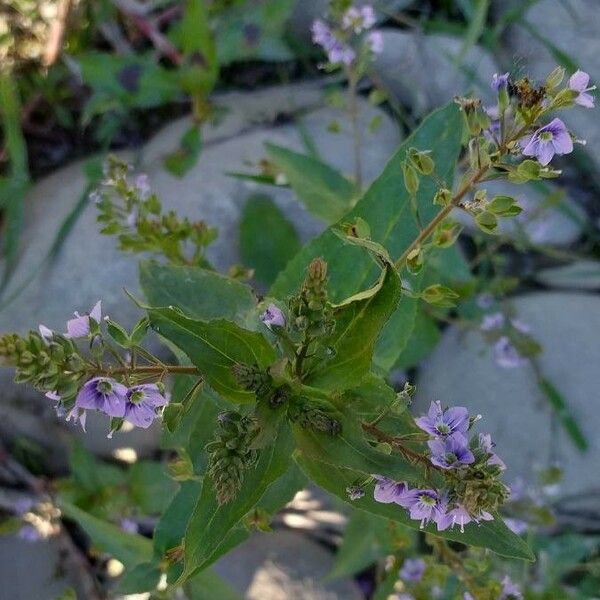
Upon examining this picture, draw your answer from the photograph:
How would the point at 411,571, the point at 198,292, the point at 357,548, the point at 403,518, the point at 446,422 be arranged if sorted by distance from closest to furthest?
1. the point at 446,422
2. the point at 403,518
3. the point at 198,292
4. the point at 411,571
5. the point at 357,548

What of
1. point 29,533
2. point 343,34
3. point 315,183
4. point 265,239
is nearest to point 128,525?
point 29,533

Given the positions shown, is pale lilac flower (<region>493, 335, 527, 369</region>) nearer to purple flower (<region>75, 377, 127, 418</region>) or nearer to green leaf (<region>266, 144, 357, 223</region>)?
green leaf (<region>266, 144, 357, 223</region>)

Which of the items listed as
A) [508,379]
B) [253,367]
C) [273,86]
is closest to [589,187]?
[508,379]

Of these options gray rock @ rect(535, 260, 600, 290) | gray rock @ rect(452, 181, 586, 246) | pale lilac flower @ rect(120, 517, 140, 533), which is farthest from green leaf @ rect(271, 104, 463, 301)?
gray rock @ rect(535, 260, 600, 290)

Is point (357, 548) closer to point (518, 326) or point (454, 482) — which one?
point (518, 326)

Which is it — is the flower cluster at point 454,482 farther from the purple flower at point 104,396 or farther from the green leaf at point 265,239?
the green leaf at point 265,239

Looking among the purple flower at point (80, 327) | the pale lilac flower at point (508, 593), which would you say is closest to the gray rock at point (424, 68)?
the pale lilac flower at point (508, 593)

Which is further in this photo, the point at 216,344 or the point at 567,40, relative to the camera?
the point at 567,40

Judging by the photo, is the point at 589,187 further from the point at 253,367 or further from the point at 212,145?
the point at 253,367
